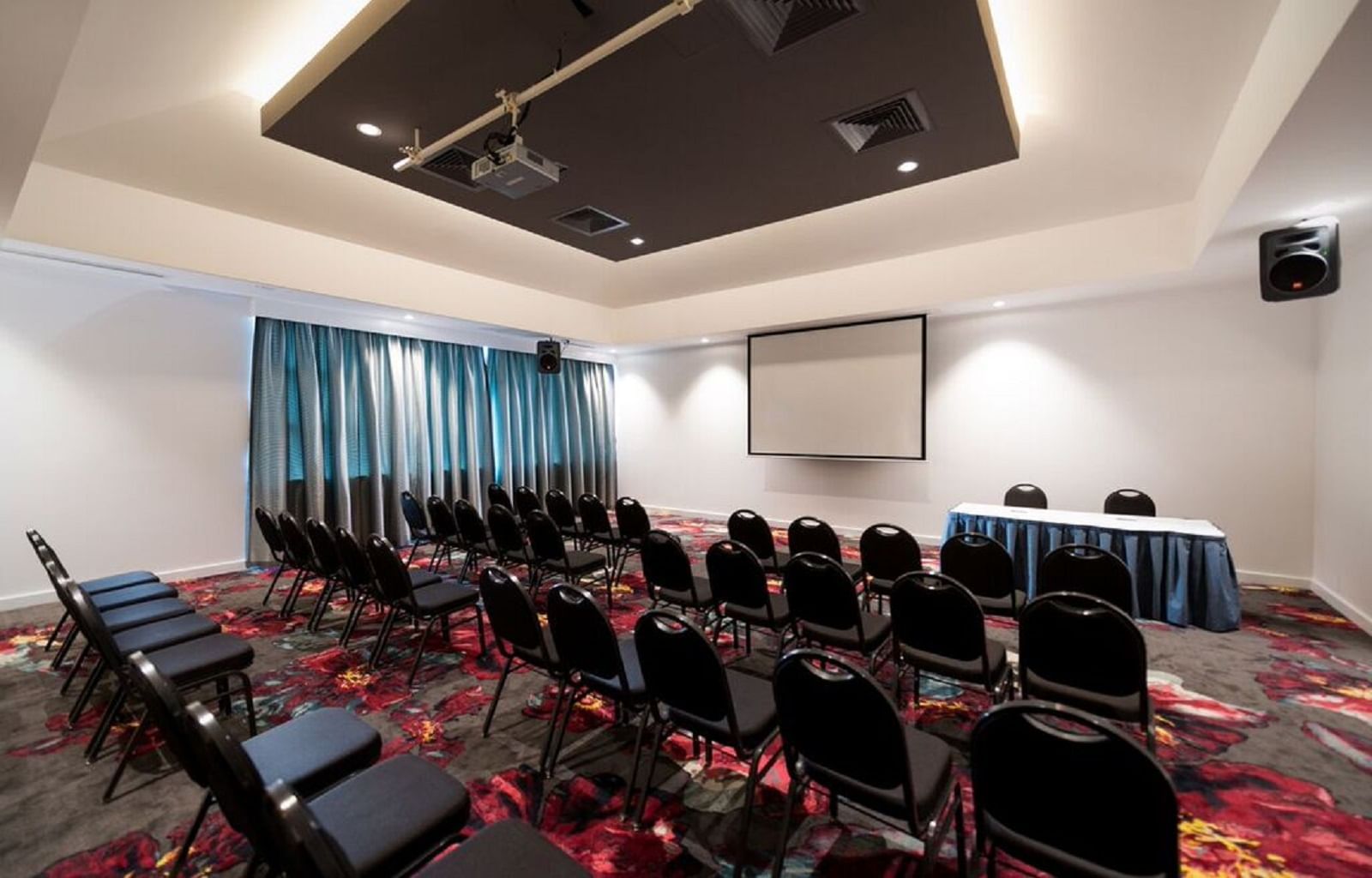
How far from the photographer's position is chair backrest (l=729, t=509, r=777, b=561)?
443cm

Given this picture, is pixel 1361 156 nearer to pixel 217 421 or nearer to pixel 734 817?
pixel 734 817

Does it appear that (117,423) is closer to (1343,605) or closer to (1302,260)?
(1302,260)

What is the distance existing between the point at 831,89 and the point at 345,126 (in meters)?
2.77

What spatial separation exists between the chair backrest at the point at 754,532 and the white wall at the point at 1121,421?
3.50 m

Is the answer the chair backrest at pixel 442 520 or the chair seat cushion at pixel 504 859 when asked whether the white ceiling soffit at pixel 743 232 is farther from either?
the chair seat cushion at pixel 504 859

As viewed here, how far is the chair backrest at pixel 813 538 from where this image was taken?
4145 millimetres

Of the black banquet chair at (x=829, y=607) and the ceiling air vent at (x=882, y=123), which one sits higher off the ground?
the ceiling air vent at (x=882, y=123)

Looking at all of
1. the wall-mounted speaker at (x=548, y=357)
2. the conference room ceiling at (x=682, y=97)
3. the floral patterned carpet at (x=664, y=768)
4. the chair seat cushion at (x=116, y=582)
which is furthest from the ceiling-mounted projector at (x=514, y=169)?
the wall-mounted speaker at (x=548, y=357)

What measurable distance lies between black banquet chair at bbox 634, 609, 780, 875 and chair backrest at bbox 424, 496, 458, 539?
12.6 ft

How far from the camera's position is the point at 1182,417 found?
18.3 feet

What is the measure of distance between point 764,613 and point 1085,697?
1.56 m

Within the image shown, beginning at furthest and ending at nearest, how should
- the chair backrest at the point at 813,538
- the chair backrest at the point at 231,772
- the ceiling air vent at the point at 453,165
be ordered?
the chair backrest at the point at 813,538, the ceiling air vent at the point at 453,165, the chair backrest at the point at 231,772

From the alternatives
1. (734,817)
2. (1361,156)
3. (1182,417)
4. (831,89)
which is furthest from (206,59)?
(1182,417)

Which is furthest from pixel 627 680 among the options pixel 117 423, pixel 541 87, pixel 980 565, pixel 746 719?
pixel 117 423
